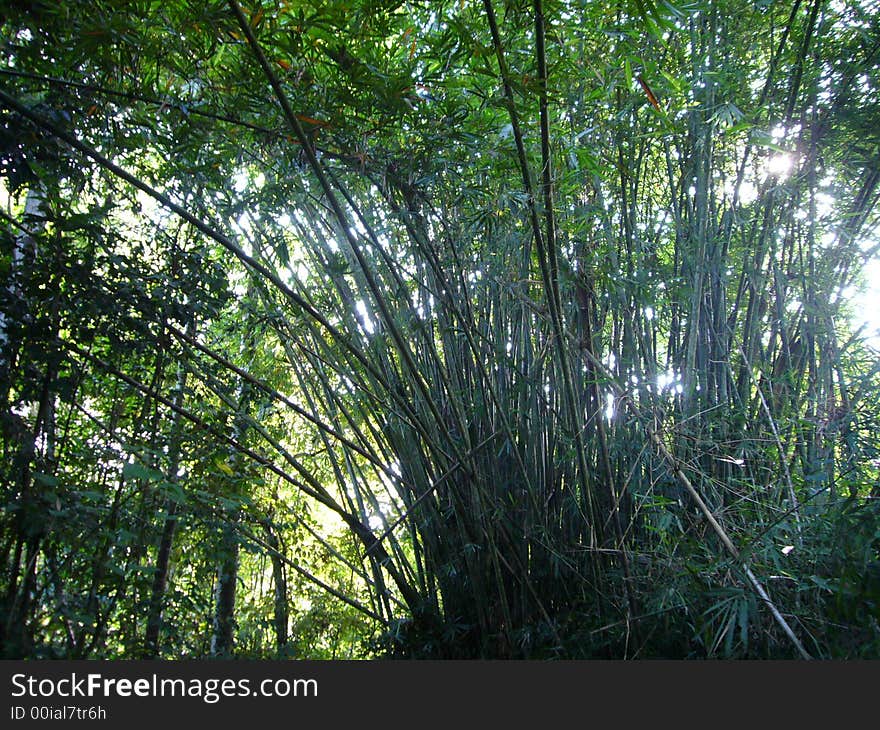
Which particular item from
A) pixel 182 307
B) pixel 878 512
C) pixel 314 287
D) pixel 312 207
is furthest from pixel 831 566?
pixel 314 287

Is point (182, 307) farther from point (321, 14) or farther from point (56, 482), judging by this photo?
point (321, 14)

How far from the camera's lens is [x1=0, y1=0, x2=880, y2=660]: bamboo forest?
1.76m

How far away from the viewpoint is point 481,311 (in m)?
2.67

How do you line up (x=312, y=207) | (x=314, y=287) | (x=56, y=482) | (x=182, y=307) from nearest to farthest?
(x=56, y=482) < (x=182, y=307) < (x=312, y=207) < (x=314, y=287)

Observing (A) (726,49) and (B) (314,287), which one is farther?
(B) (314,287)

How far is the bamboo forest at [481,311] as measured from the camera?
1.76m

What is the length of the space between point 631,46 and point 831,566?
5.00 feet

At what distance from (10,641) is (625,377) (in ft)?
6.74

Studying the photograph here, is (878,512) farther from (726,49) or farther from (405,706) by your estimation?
(726,49)

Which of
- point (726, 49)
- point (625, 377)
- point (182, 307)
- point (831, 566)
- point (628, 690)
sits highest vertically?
point (726, 49)

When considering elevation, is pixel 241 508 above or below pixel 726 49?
below

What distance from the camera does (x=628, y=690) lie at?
4.62 feet

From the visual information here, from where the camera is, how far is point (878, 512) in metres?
1.38

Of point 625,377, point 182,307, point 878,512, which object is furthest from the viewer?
point 625,377
